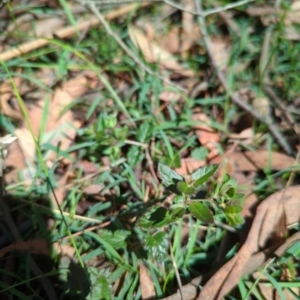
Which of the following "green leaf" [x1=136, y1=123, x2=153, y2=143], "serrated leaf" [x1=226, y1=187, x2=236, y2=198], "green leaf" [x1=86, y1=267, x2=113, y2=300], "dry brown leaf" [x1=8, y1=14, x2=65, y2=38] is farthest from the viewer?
"dry brown leaf" [x1=8, y1=14, x2=65, y2=38]

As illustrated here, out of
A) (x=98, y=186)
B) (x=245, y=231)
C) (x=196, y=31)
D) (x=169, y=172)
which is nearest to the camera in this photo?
(x=169, y=172)

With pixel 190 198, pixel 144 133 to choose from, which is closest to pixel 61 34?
pixel 144 133

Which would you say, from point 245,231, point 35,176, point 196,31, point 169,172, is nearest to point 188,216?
point 245,231

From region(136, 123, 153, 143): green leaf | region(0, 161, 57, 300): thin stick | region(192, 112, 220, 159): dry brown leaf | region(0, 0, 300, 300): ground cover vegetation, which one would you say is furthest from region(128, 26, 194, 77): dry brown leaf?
region(0, 161, 57, 300): thin stick

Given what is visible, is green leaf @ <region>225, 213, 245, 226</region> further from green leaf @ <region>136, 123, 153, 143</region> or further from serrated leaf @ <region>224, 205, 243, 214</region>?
green leaf @ <region>136, 123, 153, 143</region>

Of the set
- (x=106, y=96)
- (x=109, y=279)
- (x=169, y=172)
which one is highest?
(x=106, y=96)

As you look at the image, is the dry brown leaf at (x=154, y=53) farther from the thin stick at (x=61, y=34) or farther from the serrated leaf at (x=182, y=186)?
the serrated leaf at (x=182, y=186)

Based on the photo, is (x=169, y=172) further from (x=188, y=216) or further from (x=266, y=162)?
(x=266, y=162)

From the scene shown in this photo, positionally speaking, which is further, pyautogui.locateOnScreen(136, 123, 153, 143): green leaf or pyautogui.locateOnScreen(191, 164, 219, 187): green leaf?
pyautogui.locateOnScreen(136, 123, 153, 143): green leaf
